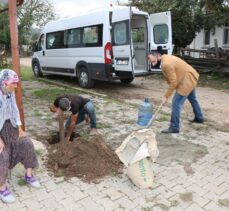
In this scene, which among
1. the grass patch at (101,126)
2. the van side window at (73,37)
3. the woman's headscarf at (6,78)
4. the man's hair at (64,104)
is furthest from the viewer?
the van side window at (73,37)

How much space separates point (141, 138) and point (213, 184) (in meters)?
1.09

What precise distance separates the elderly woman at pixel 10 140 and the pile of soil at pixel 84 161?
49 centimetres

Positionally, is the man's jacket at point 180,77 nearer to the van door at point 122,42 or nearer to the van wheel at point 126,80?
the van door at point 122,42

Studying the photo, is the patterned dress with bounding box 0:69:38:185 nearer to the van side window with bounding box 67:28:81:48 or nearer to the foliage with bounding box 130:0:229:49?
the van side window with bounding box 67:28:81:48

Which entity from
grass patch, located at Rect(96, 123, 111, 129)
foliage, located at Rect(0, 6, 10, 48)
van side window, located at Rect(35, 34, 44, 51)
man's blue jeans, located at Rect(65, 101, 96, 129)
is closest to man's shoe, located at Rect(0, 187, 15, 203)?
man's blue jeans, located at Rect(65, 101, 96, 129)

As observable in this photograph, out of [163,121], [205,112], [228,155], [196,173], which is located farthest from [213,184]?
[205,112]

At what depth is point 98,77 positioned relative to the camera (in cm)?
970

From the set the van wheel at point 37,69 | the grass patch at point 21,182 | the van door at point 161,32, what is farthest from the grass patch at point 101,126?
the van wheel at point 37,69

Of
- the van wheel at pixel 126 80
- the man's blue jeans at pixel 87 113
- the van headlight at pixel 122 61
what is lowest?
the man's blue jeans at pixel 87 113

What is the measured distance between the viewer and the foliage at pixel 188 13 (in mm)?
13233

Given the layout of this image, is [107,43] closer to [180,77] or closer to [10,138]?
[180,77]

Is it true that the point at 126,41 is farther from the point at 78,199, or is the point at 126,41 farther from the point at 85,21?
the point at 78,199

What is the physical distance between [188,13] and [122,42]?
737cm

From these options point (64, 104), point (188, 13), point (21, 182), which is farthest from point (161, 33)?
point (21, 182)
